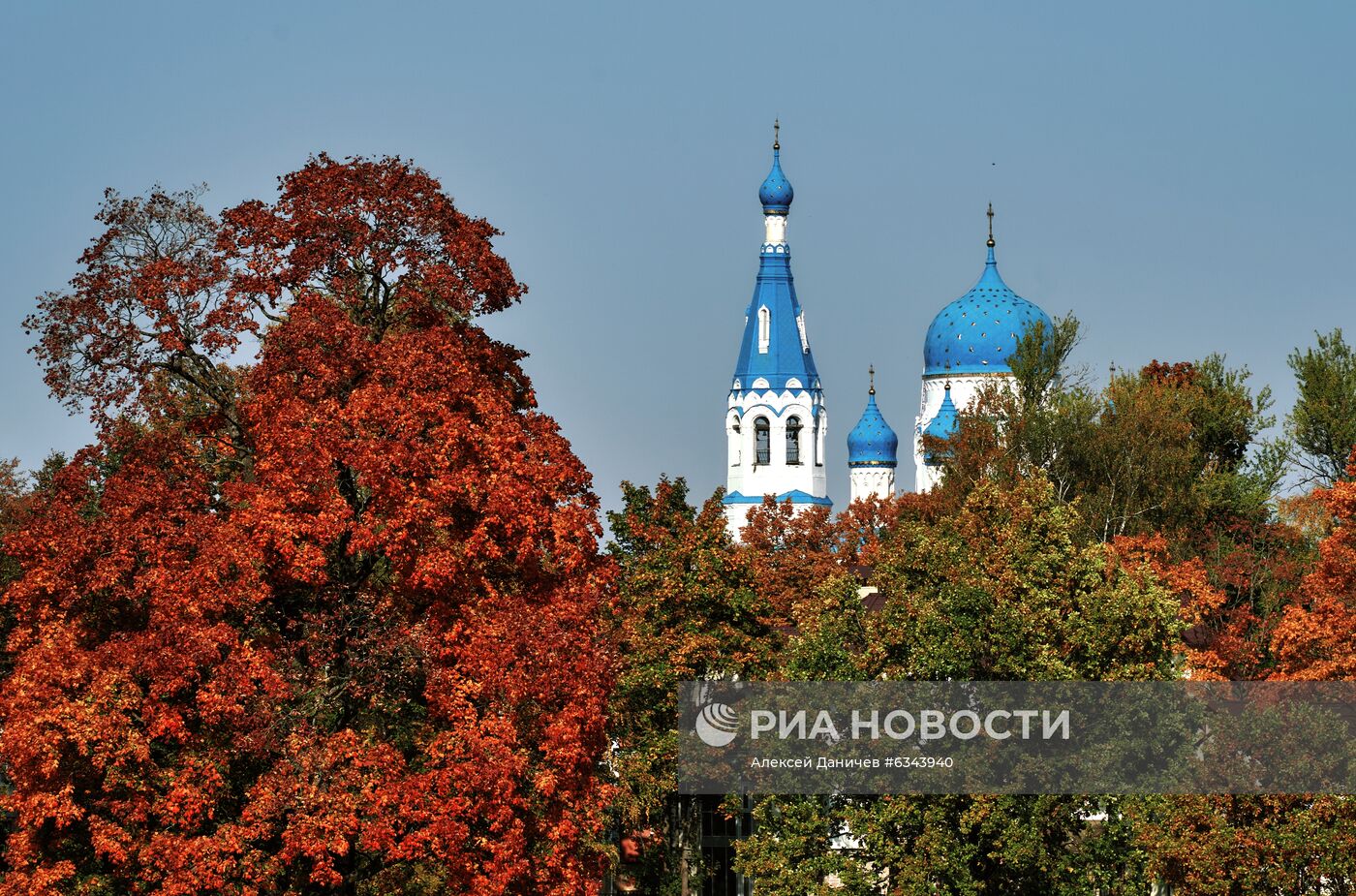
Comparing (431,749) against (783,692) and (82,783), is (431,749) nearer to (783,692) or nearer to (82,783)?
(82,783)

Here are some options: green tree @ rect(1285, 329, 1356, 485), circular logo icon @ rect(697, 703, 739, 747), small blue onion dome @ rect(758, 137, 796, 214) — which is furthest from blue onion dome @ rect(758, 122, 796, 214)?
circular logo icon @ rect(697, 703, 739, 747)

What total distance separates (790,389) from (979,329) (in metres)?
10.1

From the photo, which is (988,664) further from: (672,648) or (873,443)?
(873,443)

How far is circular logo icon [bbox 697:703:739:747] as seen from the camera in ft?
162

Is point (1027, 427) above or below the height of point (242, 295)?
above

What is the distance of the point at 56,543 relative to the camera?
3809 centimetres

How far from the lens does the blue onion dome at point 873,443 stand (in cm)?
12331

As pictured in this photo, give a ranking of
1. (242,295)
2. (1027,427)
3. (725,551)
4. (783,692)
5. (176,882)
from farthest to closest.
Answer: (1027,427)
(725,551)
(783,692)
(242,295)
(176,882)

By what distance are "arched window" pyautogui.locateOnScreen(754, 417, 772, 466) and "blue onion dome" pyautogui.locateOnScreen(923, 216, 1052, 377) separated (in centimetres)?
876

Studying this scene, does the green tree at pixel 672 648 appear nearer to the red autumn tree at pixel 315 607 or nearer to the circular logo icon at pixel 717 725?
the circular logo icon at pixel 717 725

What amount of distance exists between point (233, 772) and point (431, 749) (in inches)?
128

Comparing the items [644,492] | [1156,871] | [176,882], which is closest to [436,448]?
[176,882]

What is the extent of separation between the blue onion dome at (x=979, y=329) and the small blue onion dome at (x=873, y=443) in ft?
20.7

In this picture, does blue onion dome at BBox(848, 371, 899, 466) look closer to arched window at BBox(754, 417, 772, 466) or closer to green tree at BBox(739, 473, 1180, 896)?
arched window at BBox(754, 417, 772, 466)
